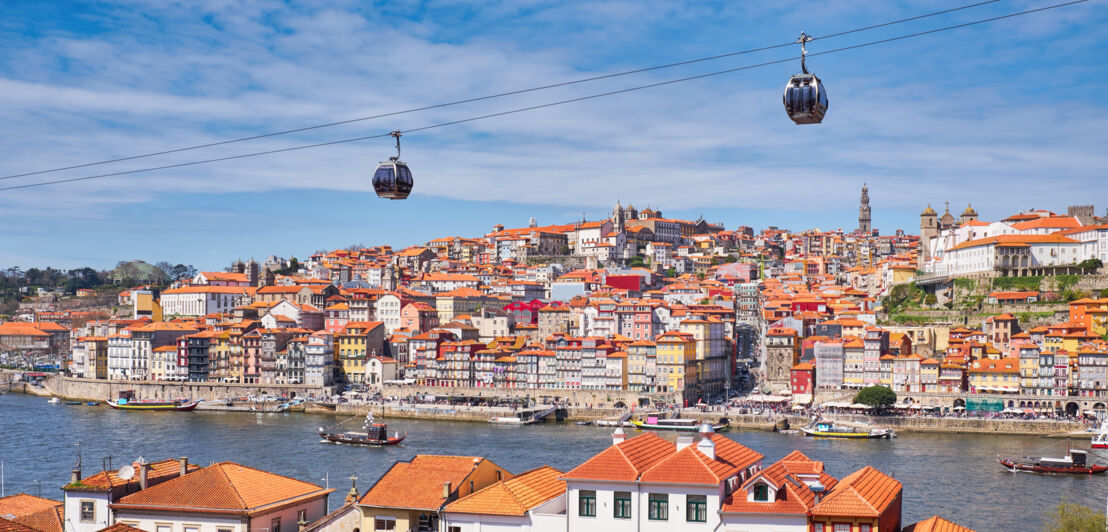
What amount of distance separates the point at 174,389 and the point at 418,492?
47.8 meters

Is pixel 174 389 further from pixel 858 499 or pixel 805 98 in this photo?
pixel 805 98

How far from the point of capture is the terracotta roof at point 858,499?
11.2 m

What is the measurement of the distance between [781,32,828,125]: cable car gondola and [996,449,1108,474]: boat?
26.9m

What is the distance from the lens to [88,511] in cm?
1273

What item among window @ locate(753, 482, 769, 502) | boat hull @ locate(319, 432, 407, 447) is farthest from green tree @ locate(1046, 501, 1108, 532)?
boat hull @ locate(319, 432, 407, 447)

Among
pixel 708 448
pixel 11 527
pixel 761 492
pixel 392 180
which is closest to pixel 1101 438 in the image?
pixel 708 448

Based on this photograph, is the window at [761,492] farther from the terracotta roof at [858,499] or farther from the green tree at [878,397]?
the green tree at [878,397]

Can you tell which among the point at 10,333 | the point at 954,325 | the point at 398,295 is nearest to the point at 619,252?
the point at 398,295

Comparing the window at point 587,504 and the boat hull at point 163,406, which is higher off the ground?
the window at point 587,504

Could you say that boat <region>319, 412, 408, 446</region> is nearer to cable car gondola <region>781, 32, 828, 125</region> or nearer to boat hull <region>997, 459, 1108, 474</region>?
boat hull <region>997, 459, 1108, 474</region>

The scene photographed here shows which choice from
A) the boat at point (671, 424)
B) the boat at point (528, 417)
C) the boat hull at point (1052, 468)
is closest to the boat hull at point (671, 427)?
the boat at point (671, 424)

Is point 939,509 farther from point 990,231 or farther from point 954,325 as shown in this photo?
point 990,231

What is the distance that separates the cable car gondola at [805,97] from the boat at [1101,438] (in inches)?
1314

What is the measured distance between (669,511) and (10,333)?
270 ft
